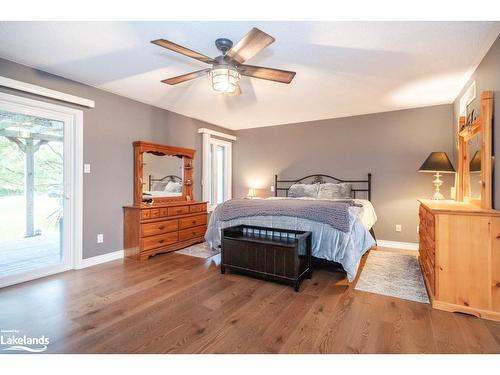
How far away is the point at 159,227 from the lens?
3756mm

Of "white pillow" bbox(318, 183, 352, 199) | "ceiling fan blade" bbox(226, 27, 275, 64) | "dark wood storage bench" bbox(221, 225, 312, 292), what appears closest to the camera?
"ceiling fan blade" bbox(226, 27, 275, 64)

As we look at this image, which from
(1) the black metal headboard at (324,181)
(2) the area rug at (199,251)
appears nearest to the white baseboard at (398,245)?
(1) the black metal headboard at (324,181)

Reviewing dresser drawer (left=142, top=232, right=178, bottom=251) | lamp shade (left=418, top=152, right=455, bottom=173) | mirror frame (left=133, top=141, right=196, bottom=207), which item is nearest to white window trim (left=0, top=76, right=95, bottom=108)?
mirror frame (left=133, top=141, right=196, bottom=207)

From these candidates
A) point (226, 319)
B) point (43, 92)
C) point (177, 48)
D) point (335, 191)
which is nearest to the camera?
point (177, 48)

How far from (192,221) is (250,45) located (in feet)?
10.4

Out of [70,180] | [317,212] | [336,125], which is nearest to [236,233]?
[317,212]

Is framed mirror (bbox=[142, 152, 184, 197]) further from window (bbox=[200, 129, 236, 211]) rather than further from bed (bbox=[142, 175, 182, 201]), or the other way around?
window (bbox=[200, 129, 236, 211])

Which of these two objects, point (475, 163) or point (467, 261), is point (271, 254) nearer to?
point (467, 261)

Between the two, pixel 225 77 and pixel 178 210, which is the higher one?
pixel 225 77

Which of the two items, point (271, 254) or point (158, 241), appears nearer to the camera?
point (271, 254)

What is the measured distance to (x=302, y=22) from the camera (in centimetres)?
196

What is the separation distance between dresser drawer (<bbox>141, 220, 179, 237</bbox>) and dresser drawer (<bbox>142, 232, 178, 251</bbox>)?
0.19 feet

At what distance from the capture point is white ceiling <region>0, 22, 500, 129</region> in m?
2.05


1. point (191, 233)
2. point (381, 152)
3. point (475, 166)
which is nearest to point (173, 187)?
point (191, 233)
